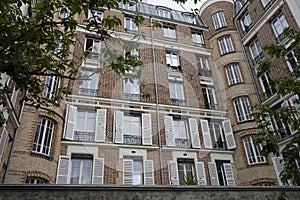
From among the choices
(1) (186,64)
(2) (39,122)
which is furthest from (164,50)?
(2) (39,122)

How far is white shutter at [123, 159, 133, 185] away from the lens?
10.7 m

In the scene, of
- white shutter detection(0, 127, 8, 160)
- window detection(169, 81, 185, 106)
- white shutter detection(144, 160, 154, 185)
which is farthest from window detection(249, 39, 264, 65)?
white shutter detection(0, 127, 8, 160)

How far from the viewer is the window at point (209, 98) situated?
1481cm

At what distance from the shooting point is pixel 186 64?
51.8 feet

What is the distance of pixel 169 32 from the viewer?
55.6ft

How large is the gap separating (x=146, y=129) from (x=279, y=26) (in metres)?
9.73

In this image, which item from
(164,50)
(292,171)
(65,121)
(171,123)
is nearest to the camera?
(292,171)

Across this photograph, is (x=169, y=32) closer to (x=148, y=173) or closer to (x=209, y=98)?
(x=209, y=98)

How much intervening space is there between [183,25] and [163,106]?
7.52 meters

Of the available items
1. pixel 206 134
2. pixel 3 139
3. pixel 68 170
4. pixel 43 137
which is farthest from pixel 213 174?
pixel 3 139

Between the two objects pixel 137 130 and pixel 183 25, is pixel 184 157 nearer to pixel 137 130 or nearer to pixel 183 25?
pixel 137 130

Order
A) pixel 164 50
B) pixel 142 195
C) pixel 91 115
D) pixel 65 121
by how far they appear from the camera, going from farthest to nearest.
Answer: pixel 164 50 < pixel 91 115 < pixel 65 121 < pixel 142 195

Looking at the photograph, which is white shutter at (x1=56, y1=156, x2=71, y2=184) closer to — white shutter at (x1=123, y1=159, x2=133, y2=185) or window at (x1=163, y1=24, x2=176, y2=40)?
white shutter at (x1=123, y1=159, x2=133, y2=185)

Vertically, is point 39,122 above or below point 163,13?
below
